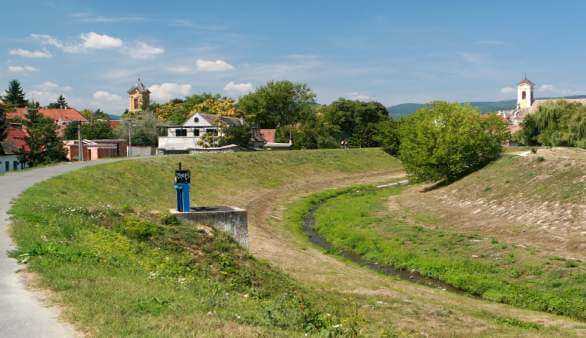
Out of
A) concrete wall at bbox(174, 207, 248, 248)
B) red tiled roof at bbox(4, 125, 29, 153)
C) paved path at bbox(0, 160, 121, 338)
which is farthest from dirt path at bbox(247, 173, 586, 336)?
red tiled roof at bbox(4, 125, 29, 153)

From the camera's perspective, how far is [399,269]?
30.5 meters

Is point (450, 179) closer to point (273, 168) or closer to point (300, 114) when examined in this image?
point (273, 168)

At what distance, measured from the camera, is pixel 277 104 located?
13200 cm

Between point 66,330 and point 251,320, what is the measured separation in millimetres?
3451

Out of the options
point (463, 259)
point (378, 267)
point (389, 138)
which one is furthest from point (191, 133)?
point (463, 259)

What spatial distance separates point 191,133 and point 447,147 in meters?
55.3

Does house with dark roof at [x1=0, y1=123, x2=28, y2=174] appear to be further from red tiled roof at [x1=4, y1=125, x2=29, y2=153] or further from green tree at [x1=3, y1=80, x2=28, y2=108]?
green tree at [x1=3, y1=80, x2=28, y2=108]

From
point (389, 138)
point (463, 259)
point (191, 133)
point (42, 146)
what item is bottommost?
point (463, 259)

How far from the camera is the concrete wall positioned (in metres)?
24.0

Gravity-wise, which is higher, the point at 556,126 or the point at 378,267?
the point at 556,126

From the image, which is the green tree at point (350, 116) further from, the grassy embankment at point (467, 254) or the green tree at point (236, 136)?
the grassy embankment at point (467, 254)

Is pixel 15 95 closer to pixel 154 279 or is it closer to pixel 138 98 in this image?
pixel 138 98

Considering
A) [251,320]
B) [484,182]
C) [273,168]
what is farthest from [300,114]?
[251,320]

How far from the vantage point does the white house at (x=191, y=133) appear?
9988 cm
